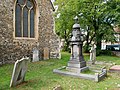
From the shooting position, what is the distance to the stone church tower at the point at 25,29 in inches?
Result: 495

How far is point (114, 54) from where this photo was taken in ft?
72.2

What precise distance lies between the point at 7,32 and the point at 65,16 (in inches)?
362

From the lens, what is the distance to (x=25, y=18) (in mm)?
14336

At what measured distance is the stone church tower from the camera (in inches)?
495

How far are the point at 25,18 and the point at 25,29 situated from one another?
925 mm

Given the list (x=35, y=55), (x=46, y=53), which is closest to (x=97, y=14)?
(x=46, y=53)

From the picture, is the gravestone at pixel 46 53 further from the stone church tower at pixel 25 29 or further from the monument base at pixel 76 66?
the monument base at pixel 76 66

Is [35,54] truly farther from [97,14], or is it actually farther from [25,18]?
[97,14]

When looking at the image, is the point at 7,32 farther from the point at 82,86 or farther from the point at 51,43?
the point at 82,86

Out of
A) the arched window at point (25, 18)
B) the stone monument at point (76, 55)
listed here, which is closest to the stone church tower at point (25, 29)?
the arched window at point (25, 18)

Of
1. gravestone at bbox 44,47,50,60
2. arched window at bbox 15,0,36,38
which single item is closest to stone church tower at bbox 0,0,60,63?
arched window at bbox 15,0,36,38

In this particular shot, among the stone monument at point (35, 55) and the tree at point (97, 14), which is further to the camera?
the tree at point (97, 14)

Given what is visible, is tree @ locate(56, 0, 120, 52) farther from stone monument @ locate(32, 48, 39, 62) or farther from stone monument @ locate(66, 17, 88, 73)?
stone monument @ locate(66, 17, 88, 73)

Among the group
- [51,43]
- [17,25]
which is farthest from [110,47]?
[17,25]
